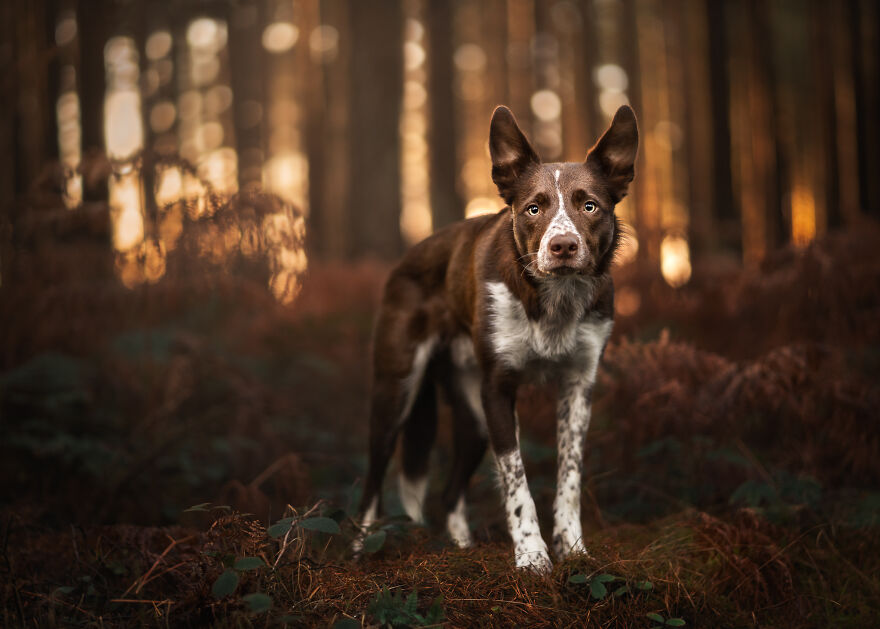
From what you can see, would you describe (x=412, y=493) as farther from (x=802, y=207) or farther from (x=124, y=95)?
(x=802, y=207)

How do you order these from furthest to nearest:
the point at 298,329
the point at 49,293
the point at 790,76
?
1. the point at 790,76
2. the point at 298,329
3. the point at 49,293

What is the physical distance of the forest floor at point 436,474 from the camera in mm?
2701

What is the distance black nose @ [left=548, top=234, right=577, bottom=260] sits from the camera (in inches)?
113

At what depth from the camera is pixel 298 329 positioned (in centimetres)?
730

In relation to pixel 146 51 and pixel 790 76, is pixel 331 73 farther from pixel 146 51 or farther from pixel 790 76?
pixel 790 76

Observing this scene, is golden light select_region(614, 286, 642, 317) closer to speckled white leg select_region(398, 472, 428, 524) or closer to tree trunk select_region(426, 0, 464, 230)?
speckled white leg select_region(398, 472, 428, 524)

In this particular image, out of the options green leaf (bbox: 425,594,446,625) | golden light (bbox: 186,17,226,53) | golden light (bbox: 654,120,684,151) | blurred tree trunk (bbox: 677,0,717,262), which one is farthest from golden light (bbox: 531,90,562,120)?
green leaf (bbox: 425,594,446,625)

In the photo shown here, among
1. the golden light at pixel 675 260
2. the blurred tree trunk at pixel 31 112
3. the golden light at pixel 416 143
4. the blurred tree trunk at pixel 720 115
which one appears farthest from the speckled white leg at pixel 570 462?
the golden light at pixel 416 143

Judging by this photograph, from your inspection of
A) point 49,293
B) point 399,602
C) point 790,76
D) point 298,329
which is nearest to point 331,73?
point 790,76

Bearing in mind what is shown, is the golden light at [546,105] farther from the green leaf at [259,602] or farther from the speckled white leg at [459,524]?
the green leaf at [259,602]

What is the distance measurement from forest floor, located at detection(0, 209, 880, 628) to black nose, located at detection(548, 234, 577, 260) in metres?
1.32

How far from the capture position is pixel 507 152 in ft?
11.0

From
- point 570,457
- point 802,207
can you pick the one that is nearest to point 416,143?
point 802,207

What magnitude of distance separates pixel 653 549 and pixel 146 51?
16729 millimetres
